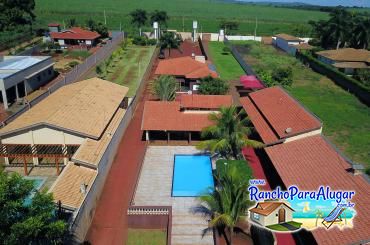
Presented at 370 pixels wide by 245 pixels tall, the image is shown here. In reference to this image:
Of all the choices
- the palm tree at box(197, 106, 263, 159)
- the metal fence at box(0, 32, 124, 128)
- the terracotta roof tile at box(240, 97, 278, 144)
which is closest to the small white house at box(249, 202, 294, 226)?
the palm tree at box(197, 106, 263, 159)

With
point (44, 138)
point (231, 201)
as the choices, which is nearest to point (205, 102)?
point (44, 138)

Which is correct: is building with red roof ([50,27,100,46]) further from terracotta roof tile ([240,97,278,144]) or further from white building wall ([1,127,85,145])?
white building wall ([1,127,85,145])

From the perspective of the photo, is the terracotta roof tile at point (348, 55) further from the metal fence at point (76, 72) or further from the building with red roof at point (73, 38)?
the building with red roof at point (73, 38)

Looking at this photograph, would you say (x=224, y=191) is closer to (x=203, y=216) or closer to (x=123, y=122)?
(x=203, y=216)

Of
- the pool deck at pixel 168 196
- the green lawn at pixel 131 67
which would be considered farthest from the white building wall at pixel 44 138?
the green lawn at pixel 131 67

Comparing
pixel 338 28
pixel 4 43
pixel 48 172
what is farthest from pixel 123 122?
pixel 338 28

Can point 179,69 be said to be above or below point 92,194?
above
